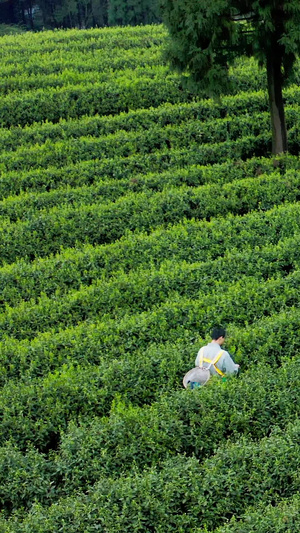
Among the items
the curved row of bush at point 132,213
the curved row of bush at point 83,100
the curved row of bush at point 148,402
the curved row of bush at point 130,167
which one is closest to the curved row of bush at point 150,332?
the curved row of bush at point 148,402

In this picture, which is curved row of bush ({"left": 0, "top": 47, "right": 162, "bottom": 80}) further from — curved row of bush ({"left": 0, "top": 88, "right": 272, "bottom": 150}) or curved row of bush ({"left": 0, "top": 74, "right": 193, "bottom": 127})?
curved row of bush ({"left": 0, "top": 88, "right": 272, "bottom": 150})

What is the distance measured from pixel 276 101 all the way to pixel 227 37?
2.15 m

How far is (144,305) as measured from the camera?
1267 cm

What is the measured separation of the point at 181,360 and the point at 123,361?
878 mm

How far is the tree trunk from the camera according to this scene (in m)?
18.1

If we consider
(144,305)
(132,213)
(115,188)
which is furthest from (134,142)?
(144,305)

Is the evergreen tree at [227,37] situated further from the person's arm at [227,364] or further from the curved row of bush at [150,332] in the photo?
the person's arm at [227,364]

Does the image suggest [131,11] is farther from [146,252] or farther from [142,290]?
[142,290]

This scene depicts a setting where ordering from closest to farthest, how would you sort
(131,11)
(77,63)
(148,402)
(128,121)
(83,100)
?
1. (148,402)
2. (128,121)
3. (83,100)
4. (77,63)
5. (131,11)

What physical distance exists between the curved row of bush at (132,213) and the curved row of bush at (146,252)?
2.71 ft

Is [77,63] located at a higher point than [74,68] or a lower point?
higher

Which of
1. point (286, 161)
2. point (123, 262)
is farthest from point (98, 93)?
point (123, 262)

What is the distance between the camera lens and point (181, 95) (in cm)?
2339

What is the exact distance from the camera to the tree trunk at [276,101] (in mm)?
18123
